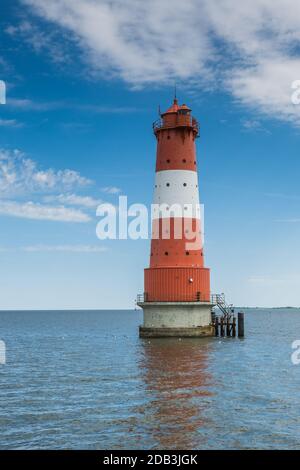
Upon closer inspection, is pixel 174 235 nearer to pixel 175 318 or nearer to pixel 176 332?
pixel 175 318

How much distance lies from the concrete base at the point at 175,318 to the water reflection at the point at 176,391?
2.59 meters

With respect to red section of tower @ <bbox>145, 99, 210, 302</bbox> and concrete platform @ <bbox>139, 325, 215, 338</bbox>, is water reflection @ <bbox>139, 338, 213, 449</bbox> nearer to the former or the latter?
concrete platform @ <bbox>139, 325, 215, 338</bbox>

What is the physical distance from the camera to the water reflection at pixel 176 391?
56.2 ft

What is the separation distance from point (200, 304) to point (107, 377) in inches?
666

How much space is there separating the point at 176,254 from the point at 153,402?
2371cm

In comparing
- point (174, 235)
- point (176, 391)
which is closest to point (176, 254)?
point (174, 235)

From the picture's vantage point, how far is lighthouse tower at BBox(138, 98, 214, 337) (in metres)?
44.3

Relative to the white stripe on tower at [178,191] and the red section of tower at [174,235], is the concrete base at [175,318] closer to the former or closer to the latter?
the red section of tower at [174,235]

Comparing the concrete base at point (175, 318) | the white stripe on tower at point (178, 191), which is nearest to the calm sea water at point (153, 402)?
the concrete base at point (175, 318)

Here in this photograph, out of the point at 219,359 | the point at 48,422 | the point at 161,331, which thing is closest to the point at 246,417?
the point at 48,422

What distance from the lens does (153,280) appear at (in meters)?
45.1

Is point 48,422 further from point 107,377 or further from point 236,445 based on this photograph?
point 107,377

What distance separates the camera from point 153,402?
21.7 m

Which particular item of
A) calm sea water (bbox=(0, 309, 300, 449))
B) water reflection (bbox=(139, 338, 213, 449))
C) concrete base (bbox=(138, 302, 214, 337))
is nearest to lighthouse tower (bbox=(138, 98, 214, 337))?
concrete base (bbox=(138, 302, 214, 337))
